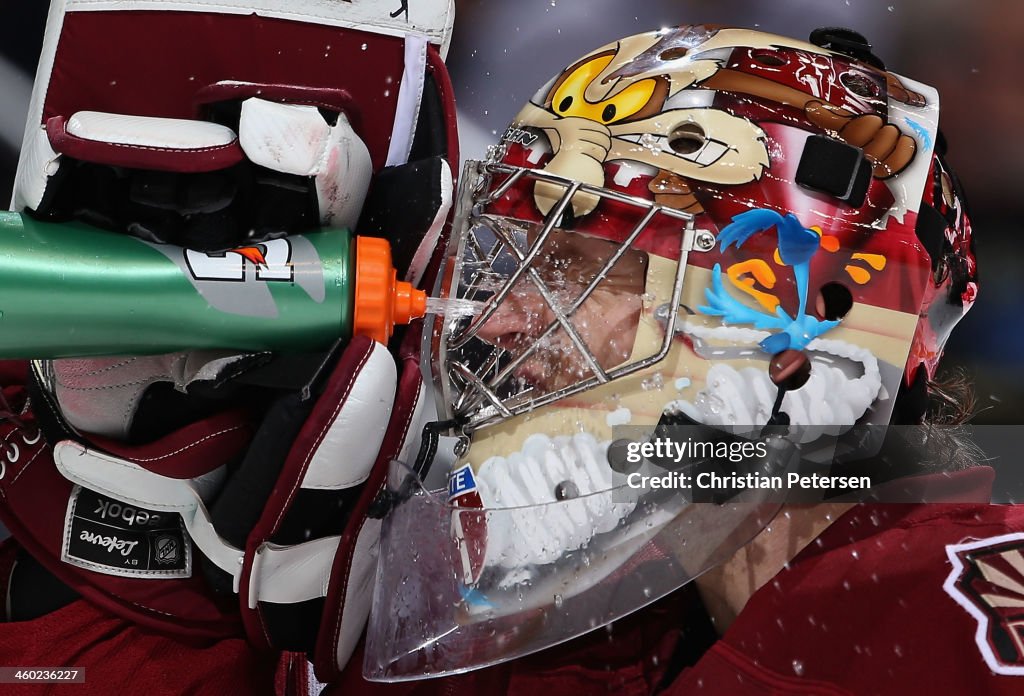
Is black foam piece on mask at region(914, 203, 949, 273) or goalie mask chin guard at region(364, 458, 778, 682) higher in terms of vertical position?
black foam piece on mask at region(914, 203, 949, 273)

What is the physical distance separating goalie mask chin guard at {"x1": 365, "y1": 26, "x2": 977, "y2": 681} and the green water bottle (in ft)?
0.48

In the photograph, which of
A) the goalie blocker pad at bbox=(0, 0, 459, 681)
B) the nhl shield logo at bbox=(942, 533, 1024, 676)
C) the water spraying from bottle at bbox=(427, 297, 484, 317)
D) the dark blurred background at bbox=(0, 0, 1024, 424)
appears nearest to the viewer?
the nhl shield logo at bbox=(942, 533, 1024, 676)

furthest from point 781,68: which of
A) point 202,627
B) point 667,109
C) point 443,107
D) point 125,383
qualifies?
point 202,627

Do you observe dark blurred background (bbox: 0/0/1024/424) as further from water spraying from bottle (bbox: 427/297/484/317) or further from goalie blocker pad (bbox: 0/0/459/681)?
water spraying from bottle (bbox: 427/297/484/317)

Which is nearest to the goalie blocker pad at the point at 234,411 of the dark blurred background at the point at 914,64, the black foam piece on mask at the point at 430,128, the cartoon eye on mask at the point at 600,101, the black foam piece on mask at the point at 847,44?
the black foam piece on mask at the point at 430,128

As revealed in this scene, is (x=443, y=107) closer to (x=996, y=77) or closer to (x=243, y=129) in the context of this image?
(x=243, y=129)

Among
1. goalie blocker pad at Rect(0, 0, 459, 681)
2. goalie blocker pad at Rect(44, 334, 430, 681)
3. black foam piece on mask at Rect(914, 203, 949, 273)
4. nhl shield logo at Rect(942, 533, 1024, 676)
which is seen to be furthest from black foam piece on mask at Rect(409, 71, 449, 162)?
nhl shield logo at Rect(942, 533, 1024, 676)

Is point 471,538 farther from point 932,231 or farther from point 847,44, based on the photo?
point 847,44

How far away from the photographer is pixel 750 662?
0.70 metres

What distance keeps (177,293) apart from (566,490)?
373 millimetres

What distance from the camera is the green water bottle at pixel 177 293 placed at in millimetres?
673

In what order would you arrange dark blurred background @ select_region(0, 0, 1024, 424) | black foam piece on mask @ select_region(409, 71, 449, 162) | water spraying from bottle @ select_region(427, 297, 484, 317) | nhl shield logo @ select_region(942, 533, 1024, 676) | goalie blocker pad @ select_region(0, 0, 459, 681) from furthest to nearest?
dark blurred background @ select_region(0, 0, 1024, 424)
black foam piece on mask @ select_region(409, 71, 449, 162)
water spraying from bottle @ select_region(427, 297, 484, 317)
goalie blocker pad @ select_region(0, 0, 459, 681)
nhl shield logo @ select_region(942, 533, 1024, 676)

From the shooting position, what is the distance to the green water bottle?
0.67 metres

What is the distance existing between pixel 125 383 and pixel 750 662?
610mm
